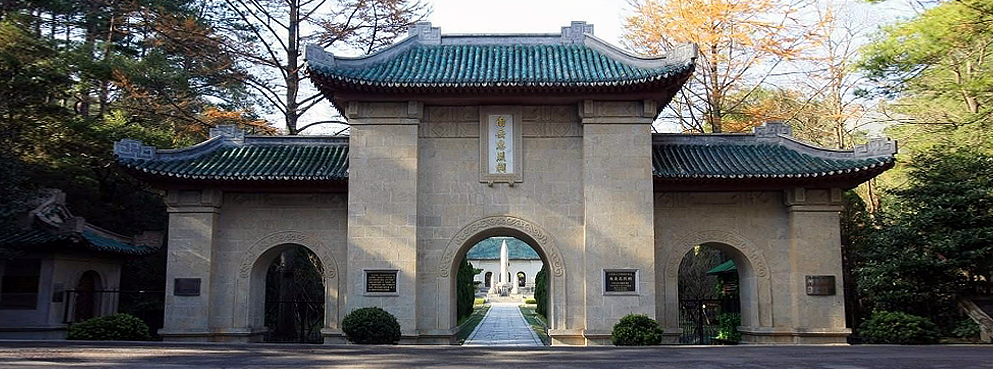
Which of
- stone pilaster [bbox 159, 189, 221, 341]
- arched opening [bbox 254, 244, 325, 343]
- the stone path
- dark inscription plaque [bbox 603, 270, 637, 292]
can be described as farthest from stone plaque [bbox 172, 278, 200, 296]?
dark inscription plaque [bbox 603, 270, 637, 292]

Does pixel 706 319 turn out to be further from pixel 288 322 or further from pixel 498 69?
pixel 288 322

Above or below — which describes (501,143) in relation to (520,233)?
above

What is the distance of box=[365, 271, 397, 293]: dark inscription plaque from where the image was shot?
1387cm

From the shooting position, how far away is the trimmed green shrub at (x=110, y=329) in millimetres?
13469

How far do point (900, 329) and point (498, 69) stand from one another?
8.88m

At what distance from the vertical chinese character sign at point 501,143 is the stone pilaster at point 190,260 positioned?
5.55 m

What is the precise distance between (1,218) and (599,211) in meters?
11.0

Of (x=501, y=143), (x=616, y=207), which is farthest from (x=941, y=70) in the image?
(x=501, y=143)

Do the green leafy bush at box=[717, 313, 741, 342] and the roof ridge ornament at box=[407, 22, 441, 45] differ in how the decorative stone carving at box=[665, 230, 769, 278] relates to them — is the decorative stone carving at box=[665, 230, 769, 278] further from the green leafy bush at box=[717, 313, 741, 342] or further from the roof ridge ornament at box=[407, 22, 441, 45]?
the roof ridge ornament at box=[407, 22, 441, 45]

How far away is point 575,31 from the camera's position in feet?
52.3

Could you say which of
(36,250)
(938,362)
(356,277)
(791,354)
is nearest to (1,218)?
(36,250)

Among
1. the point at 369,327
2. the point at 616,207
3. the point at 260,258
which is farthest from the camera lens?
the point at 260,258

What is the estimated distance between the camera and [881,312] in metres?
14.2

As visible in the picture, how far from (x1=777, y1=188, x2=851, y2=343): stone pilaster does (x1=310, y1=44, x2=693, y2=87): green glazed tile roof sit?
154 inches
